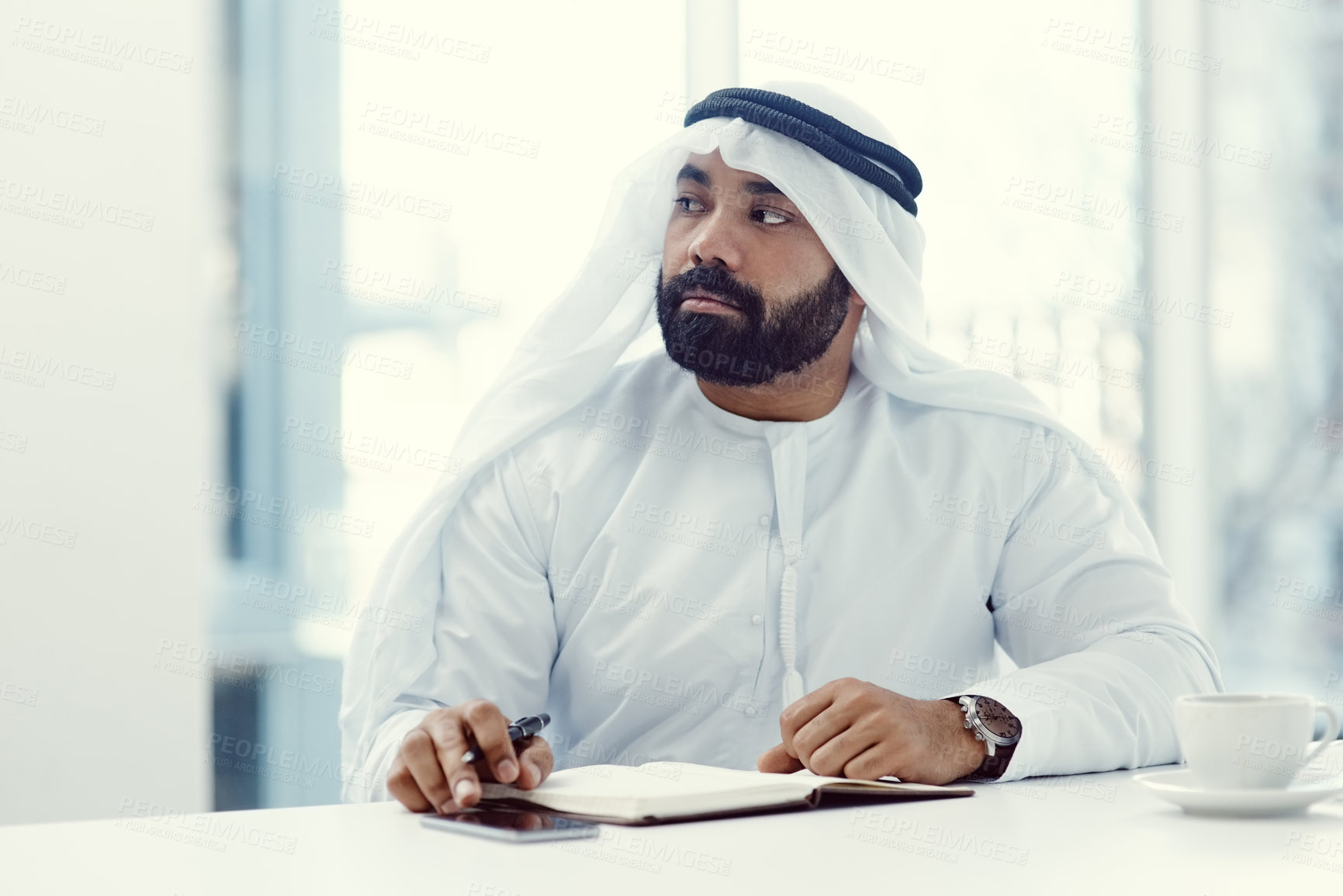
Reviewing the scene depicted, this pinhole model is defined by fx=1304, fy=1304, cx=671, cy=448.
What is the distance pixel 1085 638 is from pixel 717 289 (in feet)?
2.75

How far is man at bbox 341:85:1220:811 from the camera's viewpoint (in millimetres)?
2055

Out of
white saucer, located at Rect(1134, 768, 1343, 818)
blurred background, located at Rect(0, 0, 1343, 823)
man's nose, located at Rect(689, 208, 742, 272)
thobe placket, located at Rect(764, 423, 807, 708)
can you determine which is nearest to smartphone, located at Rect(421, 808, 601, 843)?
white saucer, located at Rect(1134, 768, 1343, 818)

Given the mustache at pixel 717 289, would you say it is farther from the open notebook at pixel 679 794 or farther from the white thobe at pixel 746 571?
the open notebook at pixel 679 794

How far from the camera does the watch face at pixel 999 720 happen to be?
5.15 feet

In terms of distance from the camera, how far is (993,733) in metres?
1.57

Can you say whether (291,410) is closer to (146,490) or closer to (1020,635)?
(146,490)

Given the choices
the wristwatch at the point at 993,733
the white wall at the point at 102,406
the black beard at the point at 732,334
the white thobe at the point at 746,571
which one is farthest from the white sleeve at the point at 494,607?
the white wall at the point at 102,406

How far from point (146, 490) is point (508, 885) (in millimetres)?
2396

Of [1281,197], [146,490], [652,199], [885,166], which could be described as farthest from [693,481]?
[1281,197]

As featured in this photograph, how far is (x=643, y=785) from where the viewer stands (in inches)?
50.8

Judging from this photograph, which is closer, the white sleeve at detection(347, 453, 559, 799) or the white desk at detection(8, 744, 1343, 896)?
the white desk at detection(8, 744, 1343, 896)

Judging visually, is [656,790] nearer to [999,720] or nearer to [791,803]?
[791,803]

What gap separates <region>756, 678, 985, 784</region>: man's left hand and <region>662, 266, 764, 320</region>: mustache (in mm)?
906

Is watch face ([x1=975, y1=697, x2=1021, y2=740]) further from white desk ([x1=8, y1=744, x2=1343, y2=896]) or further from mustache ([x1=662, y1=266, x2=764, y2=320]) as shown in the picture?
mustache ([x1=662, y1=266, x2=764, y2=320])
